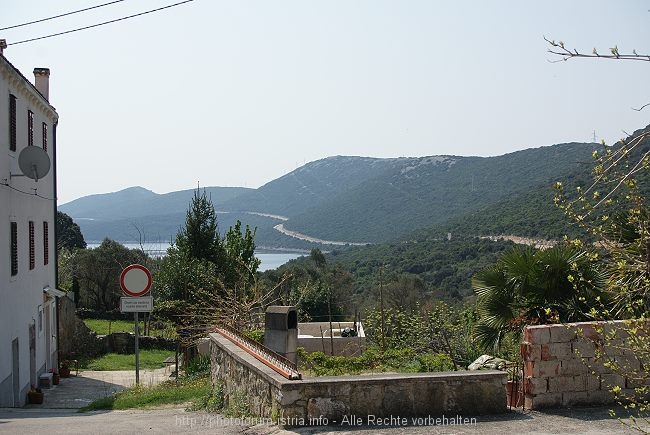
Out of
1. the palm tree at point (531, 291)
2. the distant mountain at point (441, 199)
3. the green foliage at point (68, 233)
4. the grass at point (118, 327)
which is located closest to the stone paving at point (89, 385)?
the palm tree at point (531, 291)

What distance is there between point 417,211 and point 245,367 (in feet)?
401

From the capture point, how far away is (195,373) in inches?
640

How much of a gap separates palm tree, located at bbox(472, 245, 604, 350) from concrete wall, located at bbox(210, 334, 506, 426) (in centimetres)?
196

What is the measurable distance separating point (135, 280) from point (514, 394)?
28.1 feet

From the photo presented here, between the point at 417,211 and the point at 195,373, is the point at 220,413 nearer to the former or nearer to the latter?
the point at 195,373

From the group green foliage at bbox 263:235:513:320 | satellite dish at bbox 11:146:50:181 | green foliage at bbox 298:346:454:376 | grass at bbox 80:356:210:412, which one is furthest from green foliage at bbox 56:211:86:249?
green foliage at bbox 298:346:454:376

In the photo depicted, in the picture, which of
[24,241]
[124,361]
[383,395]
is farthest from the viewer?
[124,361]

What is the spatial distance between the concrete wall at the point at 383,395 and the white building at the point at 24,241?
32.7 ft

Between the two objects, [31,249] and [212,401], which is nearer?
[212,401]

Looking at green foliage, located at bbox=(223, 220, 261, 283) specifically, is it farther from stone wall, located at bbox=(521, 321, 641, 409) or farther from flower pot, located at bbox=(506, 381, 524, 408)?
stone wall, located at bbox=(521, 321, 641, 409)

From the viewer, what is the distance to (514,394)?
8.81 m

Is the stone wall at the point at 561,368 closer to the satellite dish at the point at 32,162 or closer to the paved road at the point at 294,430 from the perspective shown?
the paved road at the point at 294,430

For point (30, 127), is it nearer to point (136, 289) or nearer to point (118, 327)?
point (136, 289)

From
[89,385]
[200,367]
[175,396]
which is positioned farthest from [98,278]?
[175,396]
